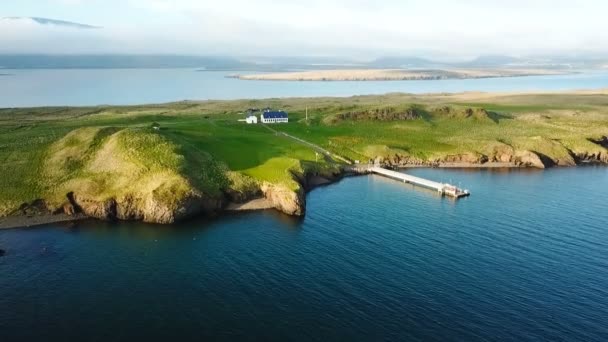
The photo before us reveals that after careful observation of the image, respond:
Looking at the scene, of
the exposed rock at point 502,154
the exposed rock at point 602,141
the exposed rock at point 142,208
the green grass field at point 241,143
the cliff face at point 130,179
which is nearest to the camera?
the exposed rock at point 142,208

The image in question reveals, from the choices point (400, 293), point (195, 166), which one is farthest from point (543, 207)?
point (195, 166)

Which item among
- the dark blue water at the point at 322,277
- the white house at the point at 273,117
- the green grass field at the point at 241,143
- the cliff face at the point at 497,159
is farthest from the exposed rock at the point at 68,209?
the white house at the point at 273,117

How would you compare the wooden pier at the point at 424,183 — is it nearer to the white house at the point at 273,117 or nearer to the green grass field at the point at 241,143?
the green grass field at the point at 241,143

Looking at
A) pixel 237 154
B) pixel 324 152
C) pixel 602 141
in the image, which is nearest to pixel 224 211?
pixel 237 154

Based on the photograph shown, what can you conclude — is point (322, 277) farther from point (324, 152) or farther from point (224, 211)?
point (324, 152)

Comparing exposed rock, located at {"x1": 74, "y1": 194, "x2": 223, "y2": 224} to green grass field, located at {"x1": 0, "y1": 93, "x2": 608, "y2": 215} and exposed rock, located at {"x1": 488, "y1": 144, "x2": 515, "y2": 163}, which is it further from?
exposed rock, located at {"x1": 488, "y1": 144, "x2": 515, "y2": 163}

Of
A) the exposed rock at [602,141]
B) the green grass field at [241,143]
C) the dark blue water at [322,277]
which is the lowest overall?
the dark blue water at [322,277]

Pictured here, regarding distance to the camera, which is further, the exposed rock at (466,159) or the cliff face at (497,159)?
the exposed rock at (466,159)
